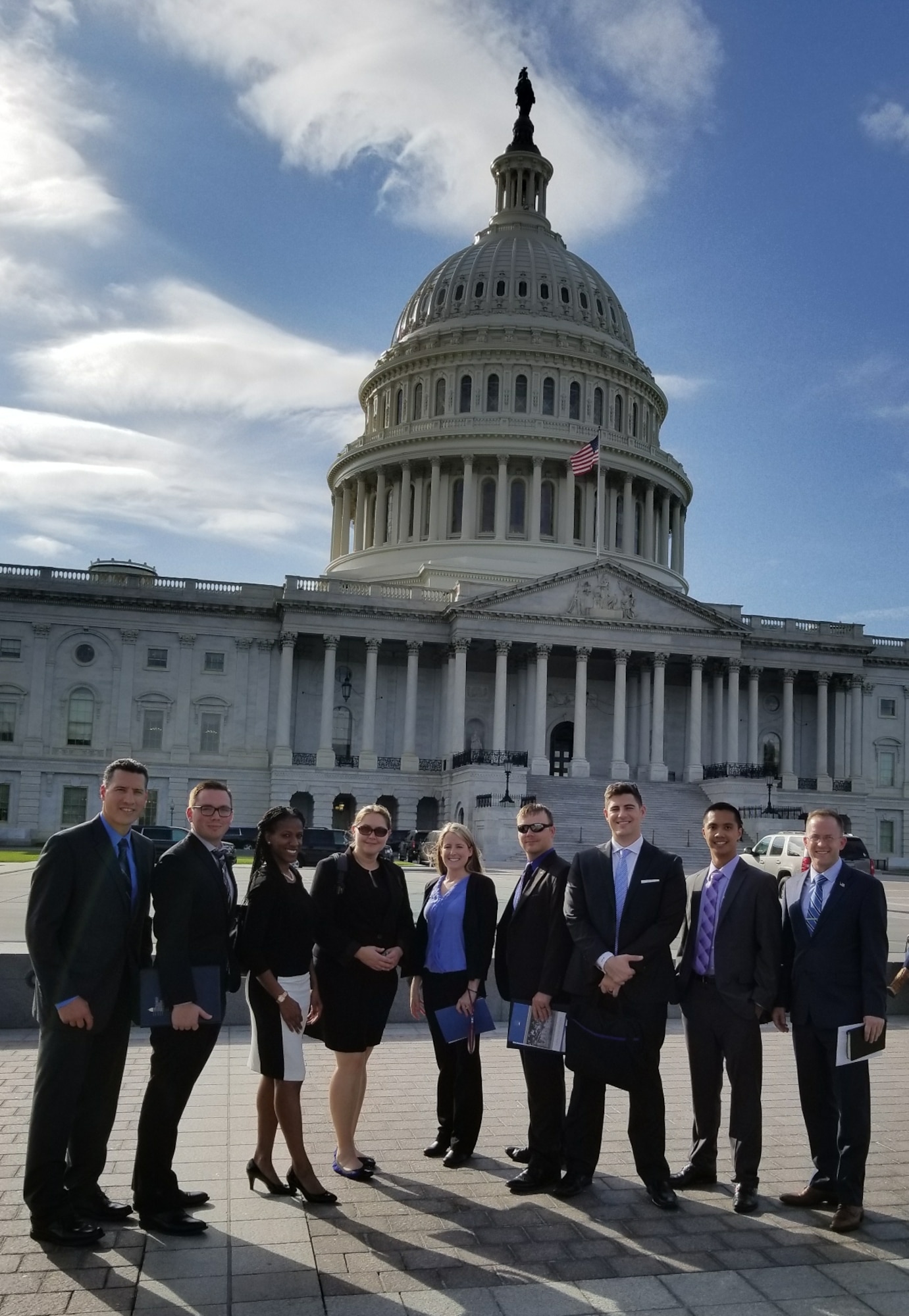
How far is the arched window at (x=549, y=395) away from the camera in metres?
85.5

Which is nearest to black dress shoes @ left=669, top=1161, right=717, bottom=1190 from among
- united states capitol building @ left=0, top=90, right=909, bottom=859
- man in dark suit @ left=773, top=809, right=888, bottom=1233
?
man in dark suit @ left=773, top=809, right=888, bottom=1233

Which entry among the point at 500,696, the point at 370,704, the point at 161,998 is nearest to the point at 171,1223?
the point at 161,998

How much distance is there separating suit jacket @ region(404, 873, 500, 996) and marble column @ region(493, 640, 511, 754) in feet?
180

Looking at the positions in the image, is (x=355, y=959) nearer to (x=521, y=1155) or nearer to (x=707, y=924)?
(x=521, y=1155)

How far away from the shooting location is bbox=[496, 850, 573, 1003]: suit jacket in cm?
884

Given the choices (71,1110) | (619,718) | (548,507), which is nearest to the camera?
(71,1110)

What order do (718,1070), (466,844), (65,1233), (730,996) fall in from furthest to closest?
1. (466,844)
2. (718,1070)
3. (730,996)
4. (65,1233)

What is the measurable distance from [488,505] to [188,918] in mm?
75773

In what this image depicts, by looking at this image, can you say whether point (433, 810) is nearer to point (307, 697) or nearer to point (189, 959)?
point (307, 697)

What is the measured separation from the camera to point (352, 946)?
866 cm

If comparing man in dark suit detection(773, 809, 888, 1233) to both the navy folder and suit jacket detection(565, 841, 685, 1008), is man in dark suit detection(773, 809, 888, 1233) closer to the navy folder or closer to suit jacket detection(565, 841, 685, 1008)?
suit jacket detection(565, 841, 685, 1008)

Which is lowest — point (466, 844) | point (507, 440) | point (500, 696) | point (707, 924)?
point (707, 924)

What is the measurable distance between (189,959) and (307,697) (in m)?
61.9

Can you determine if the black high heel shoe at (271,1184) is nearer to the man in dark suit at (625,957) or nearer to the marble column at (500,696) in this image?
the man in dark suit at (625,957)
